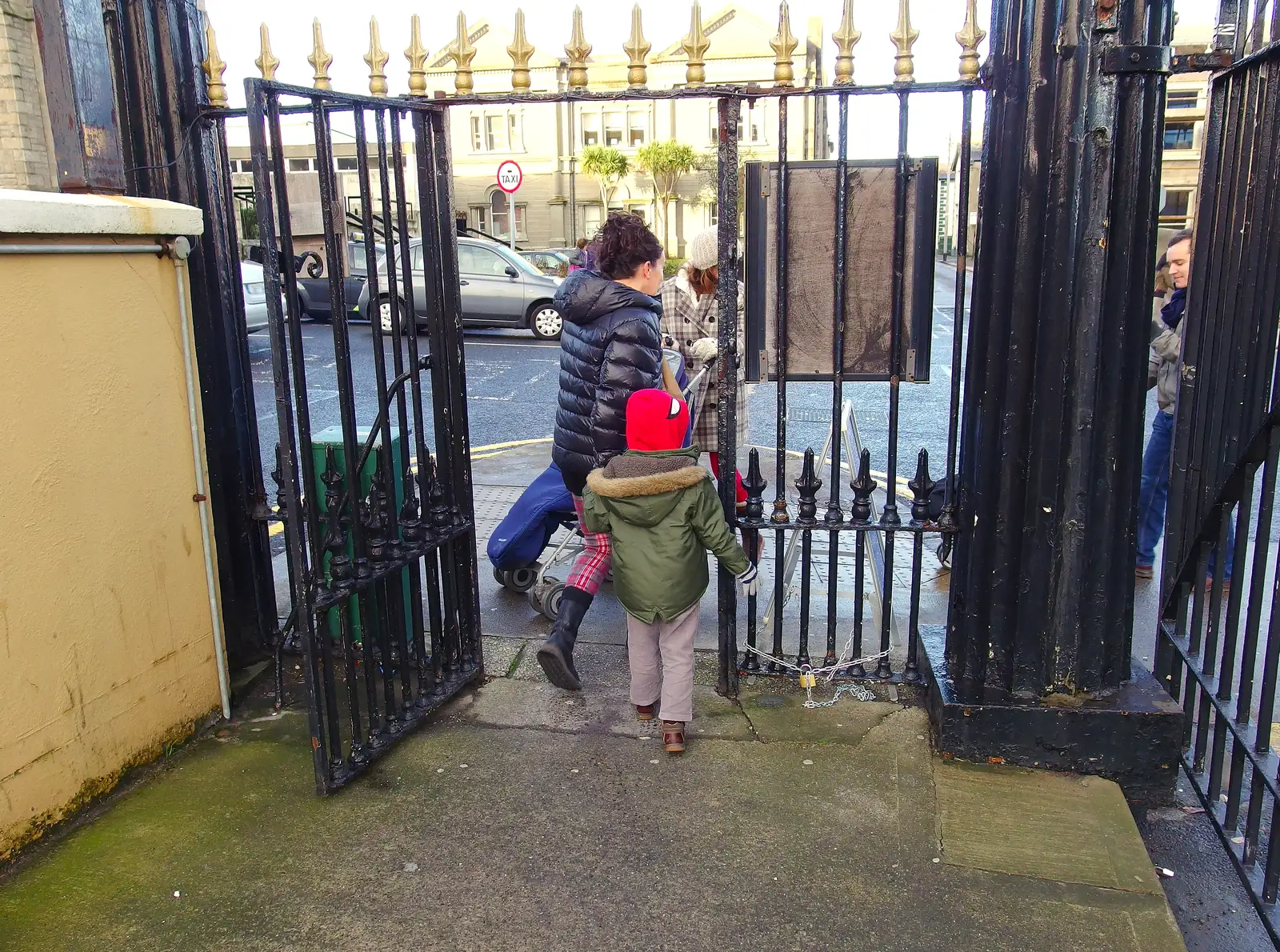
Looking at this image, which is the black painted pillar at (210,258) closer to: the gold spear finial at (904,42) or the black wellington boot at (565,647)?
the black wellington boot at (565,647)

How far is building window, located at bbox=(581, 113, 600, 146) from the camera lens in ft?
138

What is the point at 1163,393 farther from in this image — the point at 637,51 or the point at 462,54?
the point at 462,54

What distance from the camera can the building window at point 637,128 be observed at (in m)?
42.2

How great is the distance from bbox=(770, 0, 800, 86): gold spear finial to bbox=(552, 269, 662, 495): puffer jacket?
1000mm

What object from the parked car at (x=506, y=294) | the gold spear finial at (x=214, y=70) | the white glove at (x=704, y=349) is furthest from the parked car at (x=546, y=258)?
the gold spear finial at (x=214, y=70)

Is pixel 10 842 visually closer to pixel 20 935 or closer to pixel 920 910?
pixel 20 935

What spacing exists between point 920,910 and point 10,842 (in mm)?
2519

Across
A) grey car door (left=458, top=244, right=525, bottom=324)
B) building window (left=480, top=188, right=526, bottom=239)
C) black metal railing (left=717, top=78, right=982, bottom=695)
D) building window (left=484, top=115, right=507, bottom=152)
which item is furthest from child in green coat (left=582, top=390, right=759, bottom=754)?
building window (left=484, top=115, right=507, bottom=152)

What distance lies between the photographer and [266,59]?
132 inches

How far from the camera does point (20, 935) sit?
2537mm

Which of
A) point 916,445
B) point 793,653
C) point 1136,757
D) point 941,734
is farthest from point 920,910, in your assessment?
point 916,445

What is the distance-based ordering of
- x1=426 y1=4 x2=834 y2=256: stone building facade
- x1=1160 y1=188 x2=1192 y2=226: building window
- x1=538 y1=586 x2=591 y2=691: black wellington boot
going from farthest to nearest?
1. x1=426 y1=4 x2=834 y2=256: stone building facade
2. x1=1160 y1=188 x2=1192 y2=226: building window
3. x1=538 y1=586 x2=591 y2=691: black wellington boot

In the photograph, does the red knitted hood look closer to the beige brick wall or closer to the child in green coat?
the child in green coat

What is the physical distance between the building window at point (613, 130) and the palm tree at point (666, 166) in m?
2.28
